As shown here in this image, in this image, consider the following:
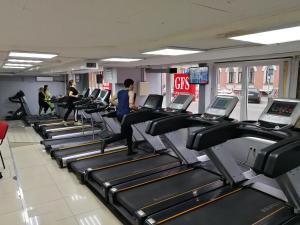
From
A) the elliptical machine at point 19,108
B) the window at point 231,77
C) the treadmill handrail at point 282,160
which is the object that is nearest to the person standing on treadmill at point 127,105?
the window at point 231,77

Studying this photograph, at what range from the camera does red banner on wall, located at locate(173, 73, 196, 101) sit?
608cm

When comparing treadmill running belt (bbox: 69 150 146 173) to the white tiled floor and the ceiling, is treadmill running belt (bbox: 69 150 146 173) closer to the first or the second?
the white tiled floor

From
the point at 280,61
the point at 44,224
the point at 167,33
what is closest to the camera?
the point at 167,33

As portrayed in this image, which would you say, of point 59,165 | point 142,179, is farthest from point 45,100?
point 142,179

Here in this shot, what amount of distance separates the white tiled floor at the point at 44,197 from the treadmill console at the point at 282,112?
7.08 feet

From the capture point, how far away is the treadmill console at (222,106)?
11.3ft

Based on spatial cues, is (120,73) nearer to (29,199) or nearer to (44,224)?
(29,199)

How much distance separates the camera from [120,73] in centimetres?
758

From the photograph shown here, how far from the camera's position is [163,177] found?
3777 millimetres

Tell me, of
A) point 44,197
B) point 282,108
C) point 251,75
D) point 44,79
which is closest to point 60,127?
point 44,197

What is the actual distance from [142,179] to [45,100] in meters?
7.78

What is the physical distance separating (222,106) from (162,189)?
145cm

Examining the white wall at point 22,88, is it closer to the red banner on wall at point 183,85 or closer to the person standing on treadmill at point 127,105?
the red banner on wall at point 183,85

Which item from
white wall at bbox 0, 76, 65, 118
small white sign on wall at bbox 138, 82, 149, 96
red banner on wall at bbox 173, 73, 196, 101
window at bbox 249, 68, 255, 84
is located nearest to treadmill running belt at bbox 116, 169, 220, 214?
window at bbox 249, 68, 255, 84
